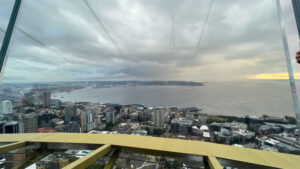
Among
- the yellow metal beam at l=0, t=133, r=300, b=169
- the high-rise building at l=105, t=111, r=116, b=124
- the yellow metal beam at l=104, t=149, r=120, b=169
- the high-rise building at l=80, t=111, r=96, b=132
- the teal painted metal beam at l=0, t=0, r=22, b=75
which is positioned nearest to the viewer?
the yellow metal beam at l=0, t=133, r=300, b=169

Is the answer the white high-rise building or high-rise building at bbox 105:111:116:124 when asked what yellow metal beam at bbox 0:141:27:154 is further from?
high-rise building at bbox 105:111:116:124

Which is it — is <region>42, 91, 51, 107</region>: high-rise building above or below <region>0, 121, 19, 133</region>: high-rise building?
above

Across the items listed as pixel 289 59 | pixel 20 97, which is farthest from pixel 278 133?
pixel 20 97

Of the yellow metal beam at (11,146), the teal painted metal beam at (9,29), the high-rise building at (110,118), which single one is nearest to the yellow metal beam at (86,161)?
A: the yellow metal beam at (11,146)

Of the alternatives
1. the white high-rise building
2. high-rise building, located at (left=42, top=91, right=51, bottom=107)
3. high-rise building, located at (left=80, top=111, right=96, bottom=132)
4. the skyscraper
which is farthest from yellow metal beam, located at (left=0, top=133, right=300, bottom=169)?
high-rise building, located at (left=42, top=91, right=51, bottom=107)

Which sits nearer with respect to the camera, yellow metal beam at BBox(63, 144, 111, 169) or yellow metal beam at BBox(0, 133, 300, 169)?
yellow metal beam at BBox(63, 144, 111, 169)

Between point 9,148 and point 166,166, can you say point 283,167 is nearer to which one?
point 166,166

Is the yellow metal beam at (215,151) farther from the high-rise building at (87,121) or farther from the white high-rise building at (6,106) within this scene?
the white high-rise building at (6,106)

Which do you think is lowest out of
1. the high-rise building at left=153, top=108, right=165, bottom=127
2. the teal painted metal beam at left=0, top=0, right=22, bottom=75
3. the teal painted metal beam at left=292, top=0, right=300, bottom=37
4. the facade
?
the facade
